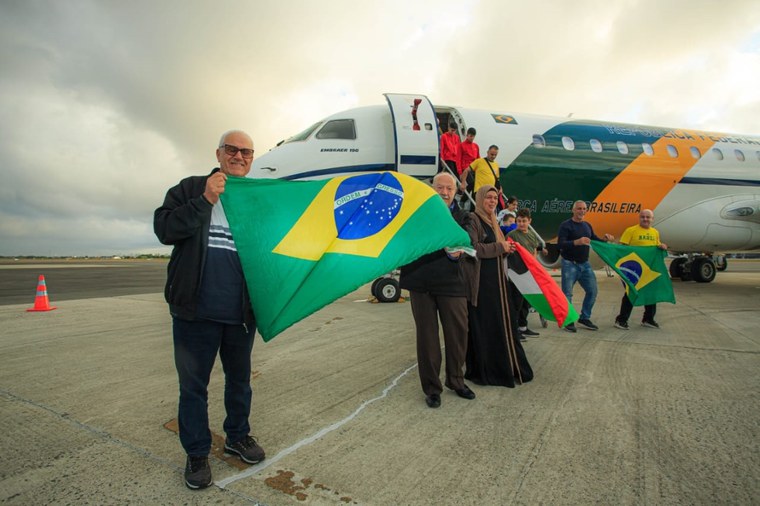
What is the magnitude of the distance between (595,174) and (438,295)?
7675mm

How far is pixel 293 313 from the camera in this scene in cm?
218

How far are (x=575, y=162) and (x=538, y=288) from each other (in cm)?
627

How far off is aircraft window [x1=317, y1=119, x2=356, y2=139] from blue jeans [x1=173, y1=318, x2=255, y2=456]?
619cm

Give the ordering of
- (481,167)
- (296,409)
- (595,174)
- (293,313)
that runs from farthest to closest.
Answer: (595,174), (481,167), (296,409), (293,313)

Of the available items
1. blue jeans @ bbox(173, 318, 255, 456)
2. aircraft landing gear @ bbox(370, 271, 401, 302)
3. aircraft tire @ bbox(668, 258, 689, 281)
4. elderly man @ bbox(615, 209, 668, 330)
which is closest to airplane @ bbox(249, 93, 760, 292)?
aircraft landing gear @ bbox(370, 271, 401, 302)

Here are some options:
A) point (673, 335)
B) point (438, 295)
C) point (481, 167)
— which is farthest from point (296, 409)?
point (481, 167)

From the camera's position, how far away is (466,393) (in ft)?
10.3

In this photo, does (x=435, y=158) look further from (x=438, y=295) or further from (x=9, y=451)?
(x=9, y=451)

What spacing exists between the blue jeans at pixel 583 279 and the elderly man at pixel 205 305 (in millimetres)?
5137

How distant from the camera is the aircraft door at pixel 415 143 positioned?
750cm

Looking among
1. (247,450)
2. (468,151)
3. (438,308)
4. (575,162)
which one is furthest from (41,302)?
(575,162)

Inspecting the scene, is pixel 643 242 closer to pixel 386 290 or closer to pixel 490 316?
pixel 490 316

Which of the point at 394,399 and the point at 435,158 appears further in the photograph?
the point at 435,158

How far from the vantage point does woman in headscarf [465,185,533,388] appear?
3424 millimetres
